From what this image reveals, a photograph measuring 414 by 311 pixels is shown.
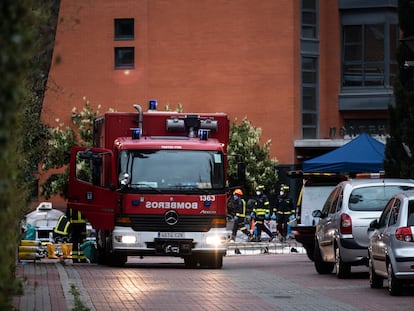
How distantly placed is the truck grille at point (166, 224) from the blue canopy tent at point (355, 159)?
1000cm

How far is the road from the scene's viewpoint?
1549 centimetres

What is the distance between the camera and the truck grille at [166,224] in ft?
79.4

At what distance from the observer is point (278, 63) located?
5847 cm

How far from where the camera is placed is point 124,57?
60.0 metres

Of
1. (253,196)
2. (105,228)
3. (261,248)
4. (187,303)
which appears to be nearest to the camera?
(187,303)

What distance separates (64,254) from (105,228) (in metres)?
5.31

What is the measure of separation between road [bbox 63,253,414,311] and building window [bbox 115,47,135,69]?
34.2m

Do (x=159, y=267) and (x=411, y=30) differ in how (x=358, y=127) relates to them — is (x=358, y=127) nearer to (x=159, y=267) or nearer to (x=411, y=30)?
(x=411, y=30)

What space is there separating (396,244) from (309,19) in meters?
43.8

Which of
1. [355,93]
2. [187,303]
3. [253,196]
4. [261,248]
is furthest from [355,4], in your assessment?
[187,303]

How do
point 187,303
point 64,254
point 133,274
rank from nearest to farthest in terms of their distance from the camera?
point 187,303 < point 133,274 < point 64,254

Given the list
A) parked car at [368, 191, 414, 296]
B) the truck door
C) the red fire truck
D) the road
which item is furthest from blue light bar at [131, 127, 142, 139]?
parked car at [368, 191, 414, 296]

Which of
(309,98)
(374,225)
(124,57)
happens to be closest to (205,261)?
(374,225)

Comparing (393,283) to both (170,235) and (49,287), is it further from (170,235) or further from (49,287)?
(170,235)
